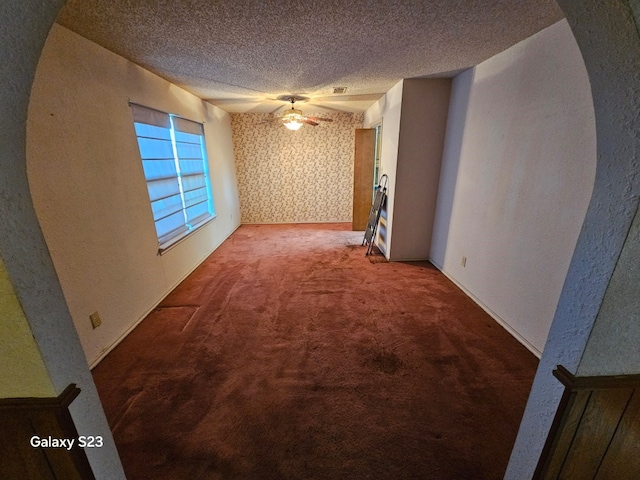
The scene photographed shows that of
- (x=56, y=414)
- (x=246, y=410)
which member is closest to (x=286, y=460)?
(x=246, y=410)

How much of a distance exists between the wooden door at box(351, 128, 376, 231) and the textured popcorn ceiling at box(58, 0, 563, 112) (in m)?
1.87

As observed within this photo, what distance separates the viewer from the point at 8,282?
0.64 metres

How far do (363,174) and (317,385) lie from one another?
13.5 feet

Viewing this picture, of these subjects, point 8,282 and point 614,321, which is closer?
point 8,282

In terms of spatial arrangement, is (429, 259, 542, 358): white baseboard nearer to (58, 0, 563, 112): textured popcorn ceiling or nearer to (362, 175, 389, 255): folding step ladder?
(362, 175, 389, 255): folding step ladder

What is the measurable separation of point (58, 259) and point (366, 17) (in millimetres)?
2495

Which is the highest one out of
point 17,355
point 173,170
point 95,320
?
point 173,170

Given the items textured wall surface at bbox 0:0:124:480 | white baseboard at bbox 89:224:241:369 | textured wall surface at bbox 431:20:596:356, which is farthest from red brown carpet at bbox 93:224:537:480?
textured wall surface at bbox 0:0:124:480

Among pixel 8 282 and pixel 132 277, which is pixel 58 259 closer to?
pixel 132 277

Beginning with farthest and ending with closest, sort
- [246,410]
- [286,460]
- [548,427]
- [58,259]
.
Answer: [58,259]
[246,410]
[286,460]
[548,427]

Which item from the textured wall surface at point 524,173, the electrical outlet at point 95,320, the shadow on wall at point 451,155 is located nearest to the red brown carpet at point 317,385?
the electrical outlet at point 95,320

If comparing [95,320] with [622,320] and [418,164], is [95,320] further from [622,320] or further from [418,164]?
[418,164]

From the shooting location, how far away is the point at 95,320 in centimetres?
197

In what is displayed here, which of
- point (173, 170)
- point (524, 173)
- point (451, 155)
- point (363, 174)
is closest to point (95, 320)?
point (173, 170)
